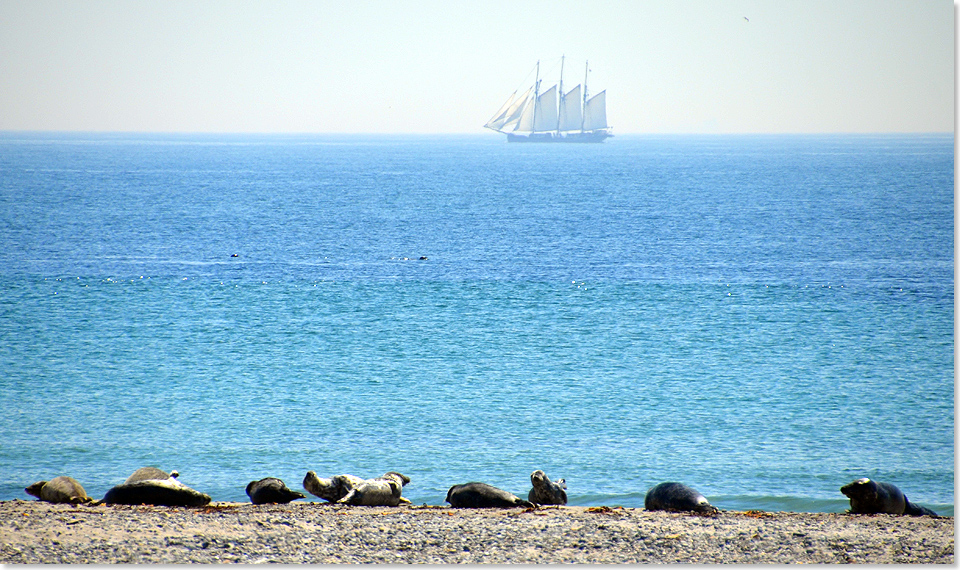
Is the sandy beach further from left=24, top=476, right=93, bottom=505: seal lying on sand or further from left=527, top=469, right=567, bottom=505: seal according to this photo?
left=527, top=469, right=567, bottom=505: seal

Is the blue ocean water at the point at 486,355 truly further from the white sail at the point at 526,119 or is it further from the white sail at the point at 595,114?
the white sail at the point at 526,119

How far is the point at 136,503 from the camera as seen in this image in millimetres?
8445

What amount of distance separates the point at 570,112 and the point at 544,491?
142631mm

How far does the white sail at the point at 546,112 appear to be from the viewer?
142 metres

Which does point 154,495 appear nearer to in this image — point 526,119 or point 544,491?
point 544,491

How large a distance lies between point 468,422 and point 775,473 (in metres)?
4.75

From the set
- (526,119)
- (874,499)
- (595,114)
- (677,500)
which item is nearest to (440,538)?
(677,500)

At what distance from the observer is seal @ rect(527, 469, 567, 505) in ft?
30.6

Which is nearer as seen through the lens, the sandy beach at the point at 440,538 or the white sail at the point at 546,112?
the sandy beach at the point at 440,538

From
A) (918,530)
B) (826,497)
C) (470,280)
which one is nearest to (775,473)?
(826,497)

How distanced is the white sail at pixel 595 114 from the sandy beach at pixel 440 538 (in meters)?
140

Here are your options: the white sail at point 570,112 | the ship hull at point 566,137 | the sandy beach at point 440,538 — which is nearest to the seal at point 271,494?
the sandy beach at point 440,538

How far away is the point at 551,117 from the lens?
148 meters

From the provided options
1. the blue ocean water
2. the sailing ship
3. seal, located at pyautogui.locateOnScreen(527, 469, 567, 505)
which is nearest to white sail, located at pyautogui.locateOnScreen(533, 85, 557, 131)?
the sailing ship
